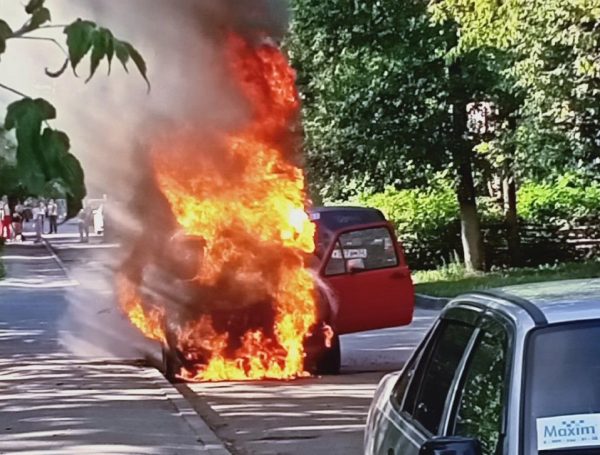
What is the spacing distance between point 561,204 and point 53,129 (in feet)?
91.3

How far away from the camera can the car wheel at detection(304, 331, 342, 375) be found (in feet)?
44.7

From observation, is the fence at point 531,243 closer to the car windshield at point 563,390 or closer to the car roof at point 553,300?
the car roof at point 553,300

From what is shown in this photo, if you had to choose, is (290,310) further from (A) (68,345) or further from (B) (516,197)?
(B) (516,197)

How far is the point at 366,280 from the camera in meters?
13.6

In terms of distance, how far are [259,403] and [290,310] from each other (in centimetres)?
180

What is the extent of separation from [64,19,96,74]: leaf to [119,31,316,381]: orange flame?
36.0 ft

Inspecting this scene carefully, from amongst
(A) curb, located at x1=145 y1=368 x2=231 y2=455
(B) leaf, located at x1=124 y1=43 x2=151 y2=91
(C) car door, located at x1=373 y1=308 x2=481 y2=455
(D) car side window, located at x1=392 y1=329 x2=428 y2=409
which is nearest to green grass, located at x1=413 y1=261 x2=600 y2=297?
(A) curb, located at x1=145 y1=368 x2=231 y2=455

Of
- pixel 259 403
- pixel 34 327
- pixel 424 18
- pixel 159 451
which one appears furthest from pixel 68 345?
pixel 424 18

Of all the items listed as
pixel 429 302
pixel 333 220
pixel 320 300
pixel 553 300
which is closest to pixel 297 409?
pixel 320 300

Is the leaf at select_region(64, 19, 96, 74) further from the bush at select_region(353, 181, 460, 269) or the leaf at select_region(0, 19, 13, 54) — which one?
the bush at select_region(353, 181, 460, 269)

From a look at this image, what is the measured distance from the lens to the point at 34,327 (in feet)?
64.1

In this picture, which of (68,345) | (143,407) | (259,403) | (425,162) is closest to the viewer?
(143,407)

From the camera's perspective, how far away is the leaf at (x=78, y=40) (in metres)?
2.39

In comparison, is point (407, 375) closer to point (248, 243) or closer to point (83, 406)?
point (83, 406)
